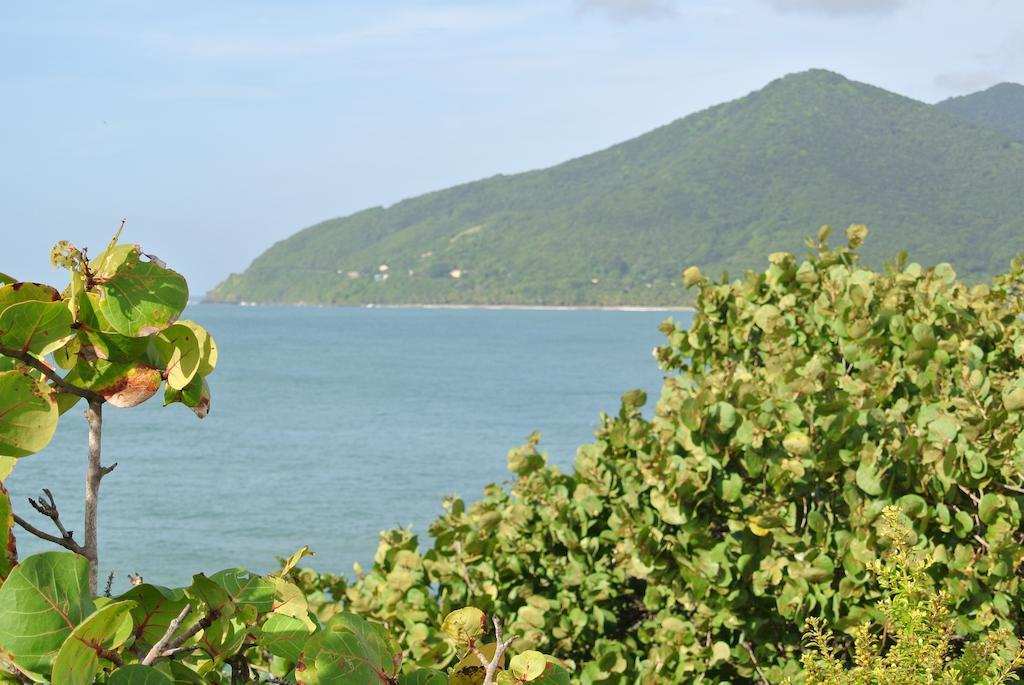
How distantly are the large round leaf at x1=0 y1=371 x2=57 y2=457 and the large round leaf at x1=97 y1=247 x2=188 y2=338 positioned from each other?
14cm

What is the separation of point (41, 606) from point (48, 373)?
1.11 ft

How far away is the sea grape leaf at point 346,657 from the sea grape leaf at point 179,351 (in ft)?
1.33

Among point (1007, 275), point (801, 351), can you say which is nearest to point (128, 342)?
point (801, 351)

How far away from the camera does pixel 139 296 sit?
1.33m

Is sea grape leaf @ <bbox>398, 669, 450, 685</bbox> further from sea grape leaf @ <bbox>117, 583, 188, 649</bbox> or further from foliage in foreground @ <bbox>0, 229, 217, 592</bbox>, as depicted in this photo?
foliage in foreground @ <bbox>0, 229, 217, 592</bbox>

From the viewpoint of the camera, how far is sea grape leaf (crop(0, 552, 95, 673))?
3.49ft

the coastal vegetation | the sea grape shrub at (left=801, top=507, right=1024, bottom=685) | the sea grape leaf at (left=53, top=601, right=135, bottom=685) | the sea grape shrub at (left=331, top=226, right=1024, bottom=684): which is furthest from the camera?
the sea grape shrub at (left=331, top=226, right=1024, bottom=684)

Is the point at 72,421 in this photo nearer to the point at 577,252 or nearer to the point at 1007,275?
the point at 1007,275

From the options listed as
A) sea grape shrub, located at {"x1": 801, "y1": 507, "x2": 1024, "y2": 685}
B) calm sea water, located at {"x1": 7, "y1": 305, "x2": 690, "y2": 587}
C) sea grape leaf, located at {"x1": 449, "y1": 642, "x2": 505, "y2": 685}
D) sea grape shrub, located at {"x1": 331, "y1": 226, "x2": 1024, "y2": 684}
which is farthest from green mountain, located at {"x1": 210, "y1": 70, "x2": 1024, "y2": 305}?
sea grape leaf, located at {"x1": 449, "y1": 642, "x2": 505, "y2": 685}

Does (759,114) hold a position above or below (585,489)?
above

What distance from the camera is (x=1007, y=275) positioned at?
19.3 ft

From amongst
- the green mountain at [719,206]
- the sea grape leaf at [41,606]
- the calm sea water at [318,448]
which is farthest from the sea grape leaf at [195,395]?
the green mountain at [719,206]

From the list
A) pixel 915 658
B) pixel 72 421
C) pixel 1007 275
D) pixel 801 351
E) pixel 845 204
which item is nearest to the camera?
pixel 915 658

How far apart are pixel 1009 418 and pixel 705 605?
4.13ft
